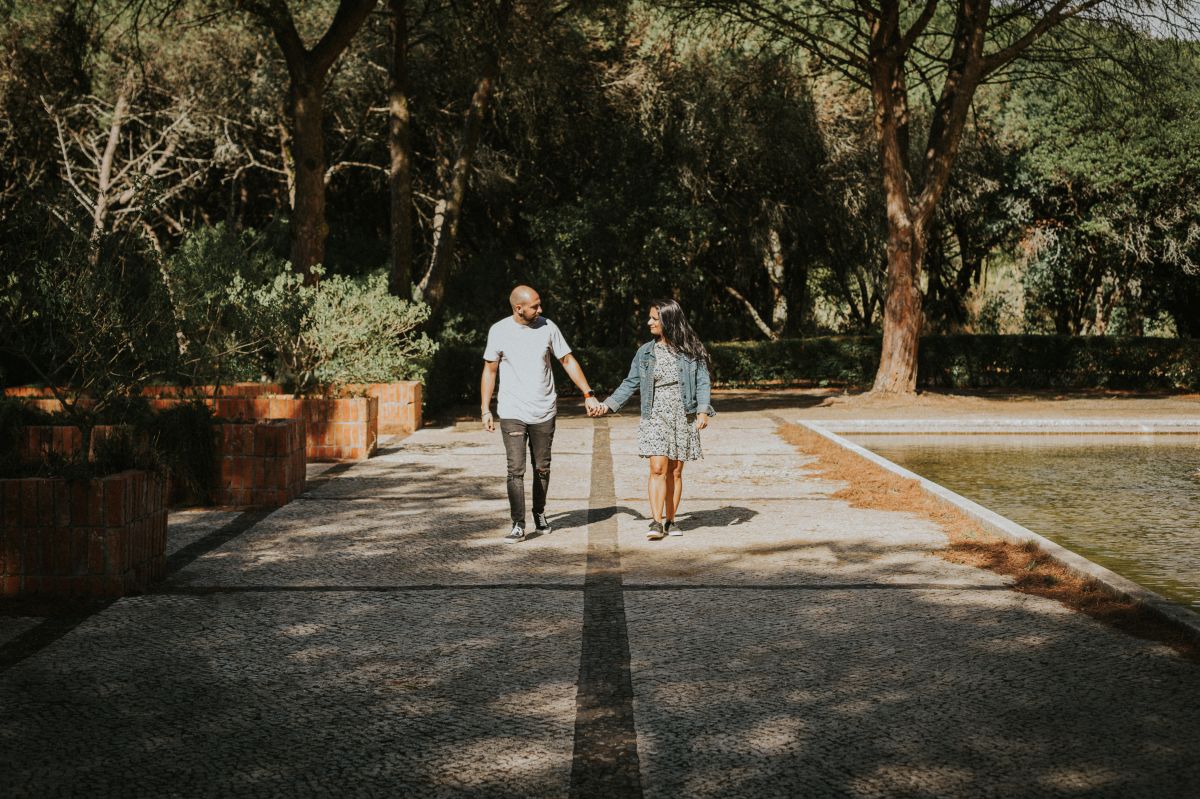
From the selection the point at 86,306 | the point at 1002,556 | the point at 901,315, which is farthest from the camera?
the point at 901,315

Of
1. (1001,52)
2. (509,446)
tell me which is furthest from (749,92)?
(509,446)

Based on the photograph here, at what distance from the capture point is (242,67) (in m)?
26.4

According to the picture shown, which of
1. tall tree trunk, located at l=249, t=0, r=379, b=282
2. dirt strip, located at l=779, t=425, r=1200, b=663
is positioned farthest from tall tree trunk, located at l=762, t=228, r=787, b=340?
dirt strip, located at l=779, t=425, r=1200, b=663

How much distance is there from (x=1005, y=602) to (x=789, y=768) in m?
2.89

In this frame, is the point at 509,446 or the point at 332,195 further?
the point at 332,195

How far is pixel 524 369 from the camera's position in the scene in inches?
339

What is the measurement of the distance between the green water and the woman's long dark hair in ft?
9.68

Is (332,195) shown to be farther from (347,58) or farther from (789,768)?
(789,768)

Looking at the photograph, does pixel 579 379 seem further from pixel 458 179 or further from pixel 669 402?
pixel 458 179

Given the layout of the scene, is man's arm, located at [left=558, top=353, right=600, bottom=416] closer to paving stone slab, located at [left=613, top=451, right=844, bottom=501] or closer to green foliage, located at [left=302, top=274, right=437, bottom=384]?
paving stone slab, located at [left=613, top=451, right=844, bottom=501]

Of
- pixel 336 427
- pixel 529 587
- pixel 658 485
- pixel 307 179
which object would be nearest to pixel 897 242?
pixel 307 179

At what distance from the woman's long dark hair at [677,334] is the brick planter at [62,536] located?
3842 millimetres

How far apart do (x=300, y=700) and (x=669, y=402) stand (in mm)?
4356

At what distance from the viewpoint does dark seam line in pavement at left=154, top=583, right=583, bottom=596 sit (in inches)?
264
